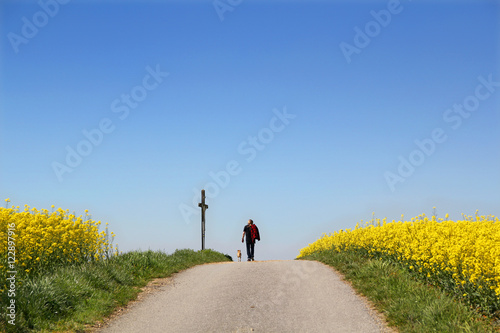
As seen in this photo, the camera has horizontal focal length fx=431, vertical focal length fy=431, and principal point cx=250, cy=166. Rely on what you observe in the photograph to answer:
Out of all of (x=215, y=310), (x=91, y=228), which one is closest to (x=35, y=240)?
(x=91, y=228)

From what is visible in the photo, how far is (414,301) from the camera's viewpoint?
8570 mm

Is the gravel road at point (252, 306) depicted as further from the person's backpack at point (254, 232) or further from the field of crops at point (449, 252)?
the person's backpack at point (254, 232)

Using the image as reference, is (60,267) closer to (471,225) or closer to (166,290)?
(166,290)

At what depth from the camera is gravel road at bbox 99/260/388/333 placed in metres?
8.31

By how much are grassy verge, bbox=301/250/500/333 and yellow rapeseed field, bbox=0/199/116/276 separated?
7407 millimetres

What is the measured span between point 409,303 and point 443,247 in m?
2.43

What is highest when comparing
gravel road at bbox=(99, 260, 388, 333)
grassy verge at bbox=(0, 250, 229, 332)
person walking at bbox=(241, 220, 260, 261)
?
person walking at bbox=(241, 220, 260, 261)

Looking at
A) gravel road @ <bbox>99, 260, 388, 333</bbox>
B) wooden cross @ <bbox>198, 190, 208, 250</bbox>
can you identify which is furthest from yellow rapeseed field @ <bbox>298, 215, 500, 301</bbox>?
wooden cross @ <bbox>198, 190, 208, 250</bbox>

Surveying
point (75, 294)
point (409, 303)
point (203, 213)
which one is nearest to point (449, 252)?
point (409, 303)

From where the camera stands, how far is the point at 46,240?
10852mm

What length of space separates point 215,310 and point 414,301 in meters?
4.12

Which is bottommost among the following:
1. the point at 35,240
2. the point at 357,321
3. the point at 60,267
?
the point at 357,321

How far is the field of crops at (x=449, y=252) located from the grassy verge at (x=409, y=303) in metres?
0.42

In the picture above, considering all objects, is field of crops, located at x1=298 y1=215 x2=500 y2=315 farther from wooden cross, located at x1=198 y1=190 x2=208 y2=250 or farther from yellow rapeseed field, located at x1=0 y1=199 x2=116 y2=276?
wooden cross, located at x1=198 y1=190 x2=208 y2=250
